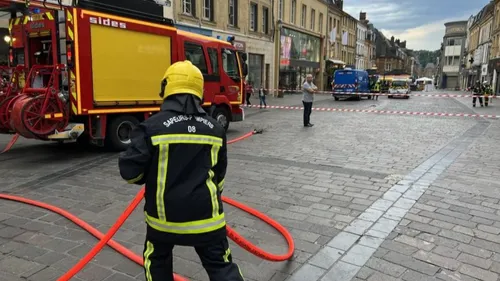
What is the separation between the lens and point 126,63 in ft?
26.5

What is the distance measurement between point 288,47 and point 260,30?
4859 millimetres

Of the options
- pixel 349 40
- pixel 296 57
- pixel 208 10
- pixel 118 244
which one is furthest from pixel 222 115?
pixel 349 40

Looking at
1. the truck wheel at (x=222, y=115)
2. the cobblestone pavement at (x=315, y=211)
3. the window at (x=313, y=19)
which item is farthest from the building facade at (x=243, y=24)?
the cobblestone pavement at (x=315, y=211)

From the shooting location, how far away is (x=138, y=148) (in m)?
2.22

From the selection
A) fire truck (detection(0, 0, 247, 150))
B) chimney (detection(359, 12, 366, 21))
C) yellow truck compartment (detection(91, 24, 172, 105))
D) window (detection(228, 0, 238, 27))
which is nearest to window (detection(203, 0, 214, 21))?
window (detection(228, 0, 238, 27))

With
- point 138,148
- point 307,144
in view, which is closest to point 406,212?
point 138,148

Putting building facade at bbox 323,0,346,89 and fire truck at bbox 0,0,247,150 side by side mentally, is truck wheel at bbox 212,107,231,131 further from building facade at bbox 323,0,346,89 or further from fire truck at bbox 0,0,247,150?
building facade at bbox 323,0,346,89

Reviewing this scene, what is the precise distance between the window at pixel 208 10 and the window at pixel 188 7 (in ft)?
3.73

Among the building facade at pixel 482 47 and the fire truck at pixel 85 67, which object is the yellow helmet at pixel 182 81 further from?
the building facade at pixel 482 47

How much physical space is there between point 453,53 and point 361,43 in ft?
89.3

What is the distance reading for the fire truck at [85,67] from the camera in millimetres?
7102

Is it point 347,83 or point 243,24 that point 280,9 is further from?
point 347,83

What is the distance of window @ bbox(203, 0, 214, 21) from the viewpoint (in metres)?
22.3

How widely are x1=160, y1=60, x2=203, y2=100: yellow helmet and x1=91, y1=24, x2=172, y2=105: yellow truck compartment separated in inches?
230
